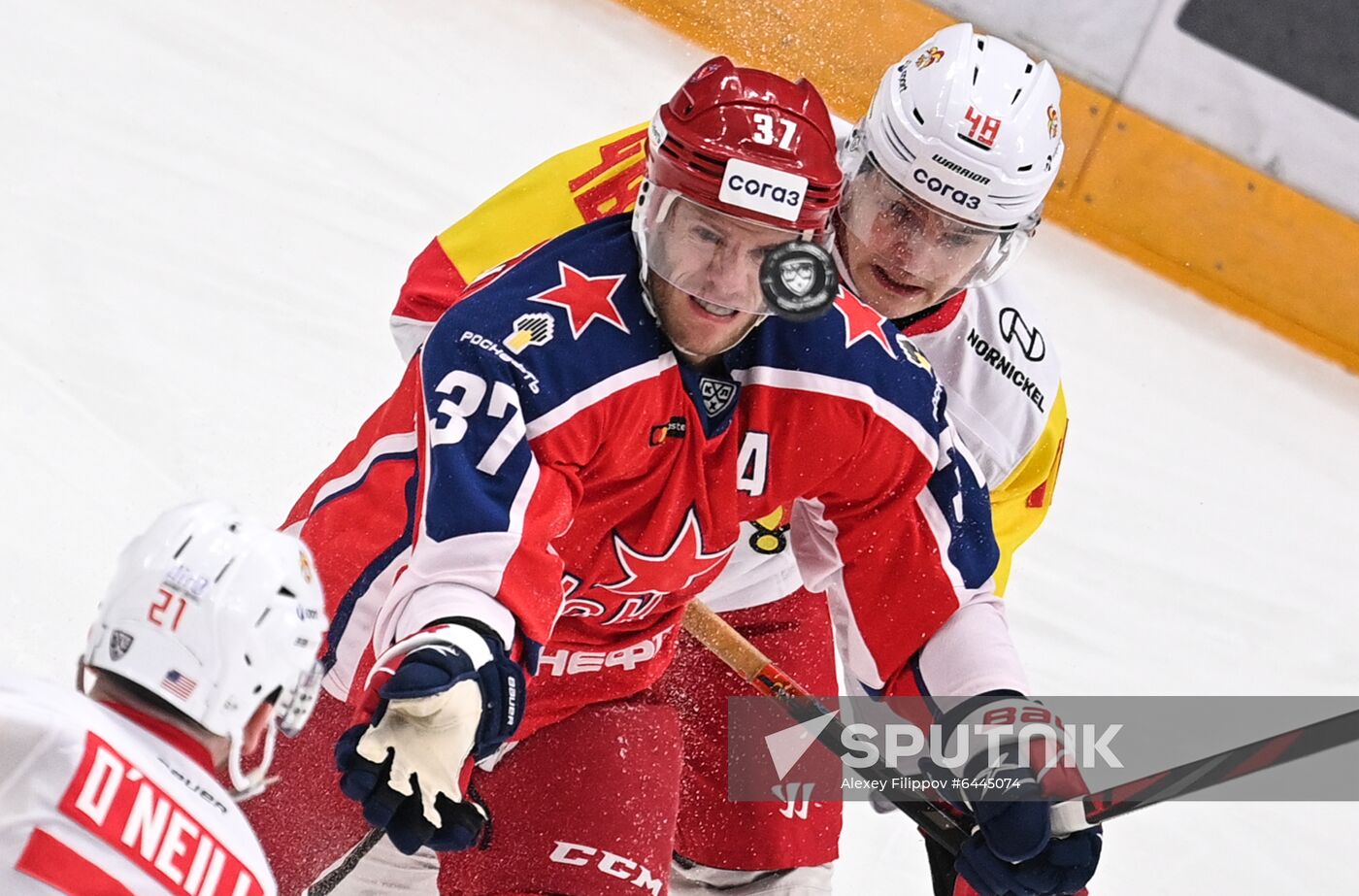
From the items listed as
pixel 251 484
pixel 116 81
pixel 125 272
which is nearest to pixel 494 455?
pixel 251 484

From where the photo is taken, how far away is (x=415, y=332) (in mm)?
2666

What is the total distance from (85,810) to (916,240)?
1540mm

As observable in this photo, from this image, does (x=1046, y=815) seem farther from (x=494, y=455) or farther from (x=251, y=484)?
(x=251, y=484)

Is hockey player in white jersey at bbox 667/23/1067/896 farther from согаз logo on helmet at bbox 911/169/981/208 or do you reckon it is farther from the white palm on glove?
the white palm on glove

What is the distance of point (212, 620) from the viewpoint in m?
1.47

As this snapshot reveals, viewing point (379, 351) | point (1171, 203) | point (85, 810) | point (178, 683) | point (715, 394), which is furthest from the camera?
point (1171, 203)

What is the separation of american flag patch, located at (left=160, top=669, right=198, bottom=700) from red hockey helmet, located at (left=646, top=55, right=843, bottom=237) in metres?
0.80

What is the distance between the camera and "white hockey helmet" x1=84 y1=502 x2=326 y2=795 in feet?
4.76

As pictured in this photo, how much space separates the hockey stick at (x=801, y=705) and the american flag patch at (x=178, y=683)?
1.08 metres

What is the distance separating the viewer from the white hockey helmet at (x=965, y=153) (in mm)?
2543

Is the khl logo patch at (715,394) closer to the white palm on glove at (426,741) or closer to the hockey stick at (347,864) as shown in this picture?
the white palm on glove at (426,741)

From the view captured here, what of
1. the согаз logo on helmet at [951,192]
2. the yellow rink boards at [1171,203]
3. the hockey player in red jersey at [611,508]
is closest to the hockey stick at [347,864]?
the hockey player in red jersey at [611,508]

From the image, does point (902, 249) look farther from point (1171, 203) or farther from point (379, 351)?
point (1171, 203)

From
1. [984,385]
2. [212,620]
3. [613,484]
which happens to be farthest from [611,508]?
[984,385]
